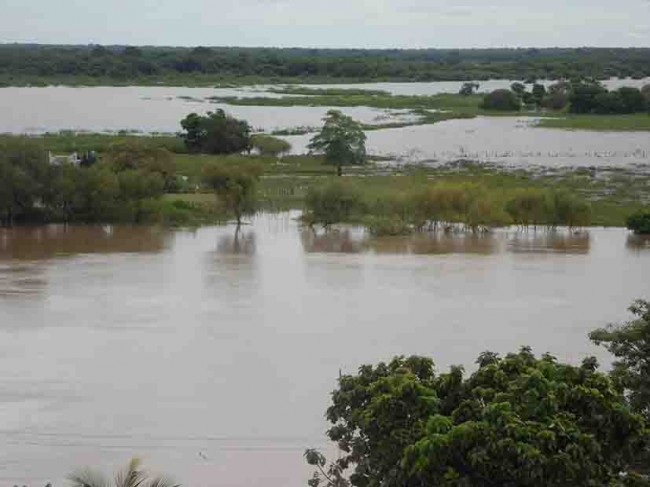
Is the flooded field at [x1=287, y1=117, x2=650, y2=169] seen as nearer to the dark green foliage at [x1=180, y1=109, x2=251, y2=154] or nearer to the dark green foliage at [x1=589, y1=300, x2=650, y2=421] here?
the dark green foliage at [x1=180, y1=109, x2=251, y2=154]

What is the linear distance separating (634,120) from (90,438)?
38416mm

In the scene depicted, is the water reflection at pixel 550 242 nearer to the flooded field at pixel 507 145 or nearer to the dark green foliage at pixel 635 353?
the flooded field at pixel 507 145

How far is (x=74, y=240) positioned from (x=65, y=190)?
1.79m

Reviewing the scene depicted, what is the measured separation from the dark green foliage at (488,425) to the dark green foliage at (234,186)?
1755 centimetres

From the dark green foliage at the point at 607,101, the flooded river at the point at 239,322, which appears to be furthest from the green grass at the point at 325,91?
the flooded river at the point at 239,322

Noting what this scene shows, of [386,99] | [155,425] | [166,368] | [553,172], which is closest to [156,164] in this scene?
[553,172]

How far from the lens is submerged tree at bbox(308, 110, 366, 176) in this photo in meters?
32.1

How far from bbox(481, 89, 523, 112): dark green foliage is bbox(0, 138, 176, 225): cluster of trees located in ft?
93.5


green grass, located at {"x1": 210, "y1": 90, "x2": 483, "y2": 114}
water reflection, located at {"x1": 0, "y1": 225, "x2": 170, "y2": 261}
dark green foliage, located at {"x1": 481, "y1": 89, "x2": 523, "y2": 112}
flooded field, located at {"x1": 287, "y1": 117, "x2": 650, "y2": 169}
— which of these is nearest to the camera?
water reflection, located at {"x1": 0, "y1": 225, "x2": 170, "y2": 261}

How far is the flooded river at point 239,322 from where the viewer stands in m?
11.4

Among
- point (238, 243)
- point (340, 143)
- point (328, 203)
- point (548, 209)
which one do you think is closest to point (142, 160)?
point (328, 203)

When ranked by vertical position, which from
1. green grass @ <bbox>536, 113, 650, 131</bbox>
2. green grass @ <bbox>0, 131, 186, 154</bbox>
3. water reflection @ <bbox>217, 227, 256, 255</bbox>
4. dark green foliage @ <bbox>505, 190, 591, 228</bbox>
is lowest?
water reflection @ <bbox>217, 227, 256, 255</bbox>

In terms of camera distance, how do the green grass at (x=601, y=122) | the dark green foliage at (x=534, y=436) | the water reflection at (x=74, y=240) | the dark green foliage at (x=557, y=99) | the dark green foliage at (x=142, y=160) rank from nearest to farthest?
the dark green foliage at (x=534, y=436), the water reflection at (x=74, y=240), the dark green foliage at (x=142, y=160), the green grass at (x=601, y=122), the dark green foliage at (x=557, y=99)

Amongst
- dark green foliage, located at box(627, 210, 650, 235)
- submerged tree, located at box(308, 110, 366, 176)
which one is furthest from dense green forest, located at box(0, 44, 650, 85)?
dark green foliage, located at box(627, 210, 650, 235)
